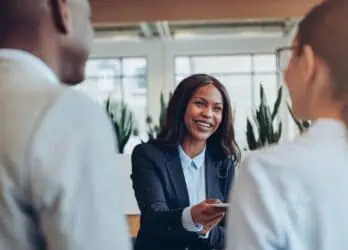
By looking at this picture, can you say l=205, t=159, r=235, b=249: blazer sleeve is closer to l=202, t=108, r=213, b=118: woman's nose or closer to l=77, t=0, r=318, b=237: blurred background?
l=202, t=108, r=213, b=118: woman's nose

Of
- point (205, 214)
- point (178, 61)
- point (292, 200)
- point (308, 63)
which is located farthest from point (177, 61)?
point (292, 200)

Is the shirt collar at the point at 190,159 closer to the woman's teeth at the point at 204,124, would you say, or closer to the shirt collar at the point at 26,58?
the woman's teeth at the point at 204,124

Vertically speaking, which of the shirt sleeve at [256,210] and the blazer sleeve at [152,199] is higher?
the shirt sleeve at [256,210]

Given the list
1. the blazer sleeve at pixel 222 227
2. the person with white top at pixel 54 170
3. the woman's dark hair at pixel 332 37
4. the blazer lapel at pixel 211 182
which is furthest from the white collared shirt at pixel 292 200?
the blazer lapel at pixel 211 182

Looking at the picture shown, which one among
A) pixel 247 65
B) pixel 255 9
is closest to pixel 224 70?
pixel 247 65

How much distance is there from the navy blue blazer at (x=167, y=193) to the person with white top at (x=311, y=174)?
3.80 ft

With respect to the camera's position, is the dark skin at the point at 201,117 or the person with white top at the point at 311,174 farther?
the dark skin at the point at 201,117

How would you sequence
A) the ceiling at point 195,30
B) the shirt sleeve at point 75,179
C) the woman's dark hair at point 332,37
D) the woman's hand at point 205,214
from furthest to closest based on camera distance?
the ceiling at point 195,30 < the woman's hand at point 205,214 < the woman's dark hair at point 332,37 < the shirt sleeve at point 75,179

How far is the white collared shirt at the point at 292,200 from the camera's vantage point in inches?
35.9

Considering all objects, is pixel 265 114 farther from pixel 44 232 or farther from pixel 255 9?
pixel 44 232

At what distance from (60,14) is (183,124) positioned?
5.14ft

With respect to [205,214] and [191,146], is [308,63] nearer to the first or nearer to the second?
[205,214]

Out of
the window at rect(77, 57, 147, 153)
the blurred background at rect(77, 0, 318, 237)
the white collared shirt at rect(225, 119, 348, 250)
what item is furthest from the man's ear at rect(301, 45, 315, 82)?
the window at rect(77, 57, 147, 153)

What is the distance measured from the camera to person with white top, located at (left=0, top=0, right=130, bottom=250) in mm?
731
